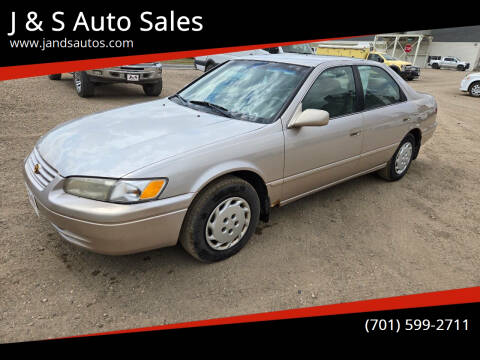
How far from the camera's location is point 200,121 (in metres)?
3.02

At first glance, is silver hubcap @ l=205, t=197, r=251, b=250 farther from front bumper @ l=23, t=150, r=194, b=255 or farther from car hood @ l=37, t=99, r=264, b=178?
car hood @ l=37, t=99, r=264, b=178

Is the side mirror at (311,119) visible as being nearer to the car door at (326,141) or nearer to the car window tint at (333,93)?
the car door at (326,141)

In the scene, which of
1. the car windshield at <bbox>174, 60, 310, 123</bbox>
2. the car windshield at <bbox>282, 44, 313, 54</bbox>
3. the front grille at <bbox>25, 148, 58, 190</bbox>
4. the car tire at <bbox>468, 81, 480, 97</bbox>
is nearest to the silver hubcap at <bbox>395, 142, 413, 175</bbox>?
the car windshield at <bbox>174, 60, 310, 123</bbox>

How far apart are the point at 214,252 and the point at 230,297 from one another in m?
0.41

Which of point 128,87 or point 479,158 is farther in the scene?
point 128,87

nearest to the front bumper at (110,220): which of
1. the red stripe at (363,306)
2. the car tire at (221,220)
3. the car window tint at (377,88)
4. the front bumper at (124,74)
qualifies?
the car tire at (221,220)

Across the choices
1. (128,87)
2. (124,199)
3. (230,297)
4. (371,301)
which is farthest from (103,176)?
(128,87)

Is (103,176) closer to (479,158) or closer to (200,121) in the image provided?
(200,121)

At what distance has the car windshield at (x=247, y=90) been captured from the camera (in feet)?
10.3

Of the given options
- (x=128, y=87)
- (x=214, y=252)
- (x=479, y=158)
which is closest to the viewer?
(x=214, y=252)

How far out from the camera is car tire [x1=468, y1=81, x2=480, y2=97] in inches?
578

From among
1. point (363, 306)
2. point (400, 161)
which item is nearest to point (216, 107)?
→ point (363, 306)

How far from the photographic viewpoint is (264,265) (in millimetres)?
2938

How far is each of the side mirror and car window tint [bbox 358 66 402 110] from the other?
1098 mm
